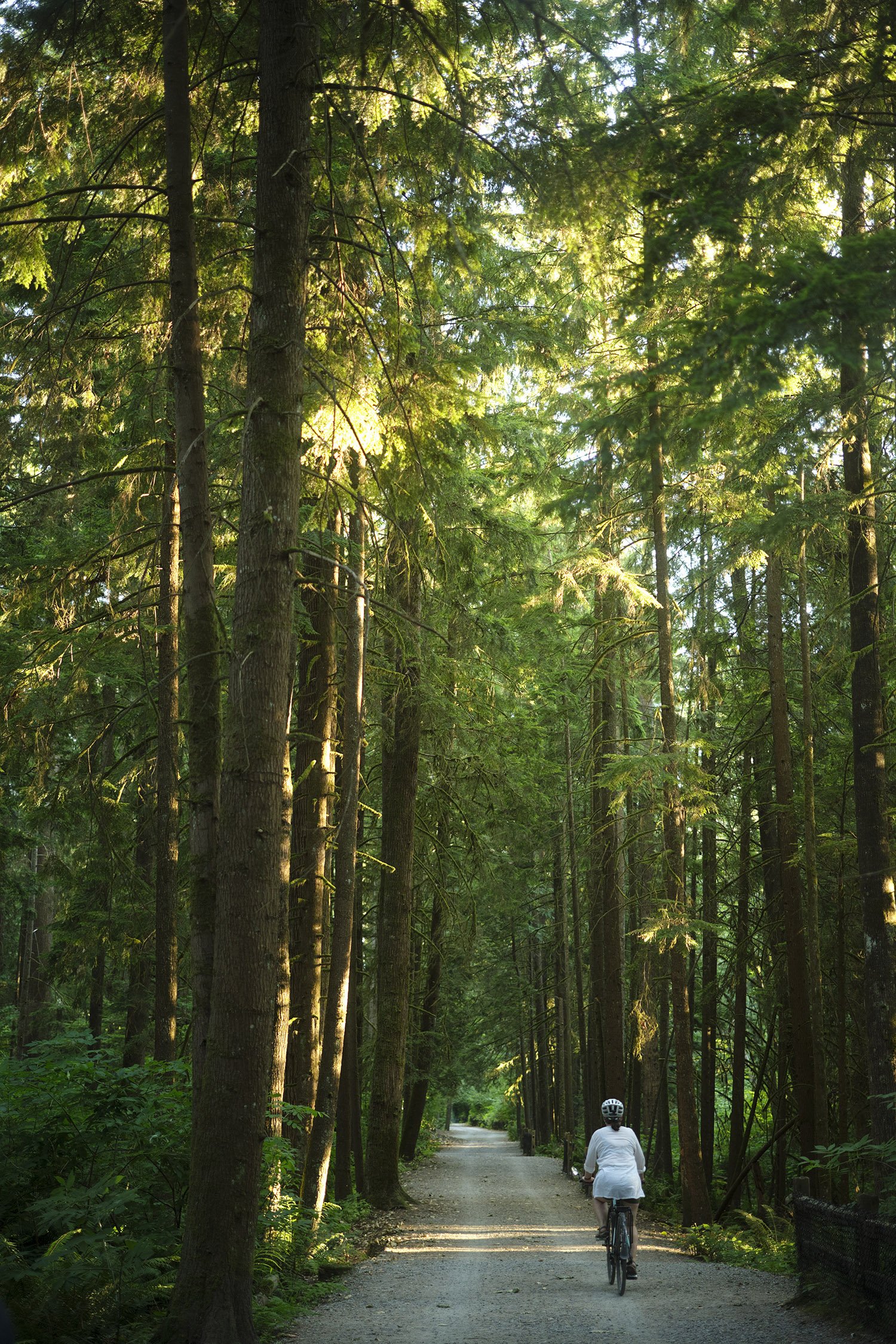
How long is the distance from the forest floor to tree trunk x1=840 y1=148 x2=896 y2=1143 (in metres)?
2.38

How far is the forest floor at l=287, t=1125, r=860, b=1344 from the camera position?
7.28m

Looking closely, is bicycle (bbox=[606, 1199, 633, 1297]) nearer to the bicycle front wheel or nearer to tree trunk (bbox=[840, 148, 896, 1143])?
the bicycle front wheel

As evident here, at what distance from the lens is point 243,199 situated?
9.72 meters

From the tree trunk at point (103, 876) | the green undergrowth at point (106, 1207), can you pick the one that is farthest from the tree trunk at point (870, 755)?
the tree trunk at point (103, 876)

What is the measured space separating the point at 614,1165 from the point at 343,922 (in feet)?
12.4

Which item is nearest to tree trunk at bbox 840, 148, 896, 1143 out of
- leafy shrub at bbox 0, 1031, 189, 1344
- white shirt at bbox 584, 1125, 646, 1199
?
white shirt at bbox 584, 1125, 646, 1199

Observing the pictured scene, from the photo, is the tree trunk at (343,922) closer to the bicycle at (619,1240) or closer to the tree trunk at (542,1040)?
the bicycle at (619,1240)

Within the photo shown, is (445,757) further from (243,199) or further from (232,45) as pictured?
(232,45)

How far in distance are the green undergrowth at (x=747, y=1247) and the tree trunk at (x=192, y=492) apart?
24.2 feet

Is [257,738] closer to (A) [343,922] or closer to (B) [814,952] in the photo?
(A) [343,922]

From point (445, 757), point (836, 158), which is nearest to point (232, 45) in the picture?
point (836, 158)

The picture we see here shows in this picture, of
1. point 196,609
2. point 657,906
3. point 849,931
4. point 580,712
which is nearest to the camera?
point 196,609

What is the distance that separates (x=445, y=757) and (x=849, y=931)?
817 cm

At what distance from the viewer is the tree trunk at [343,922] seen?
36.5ft
